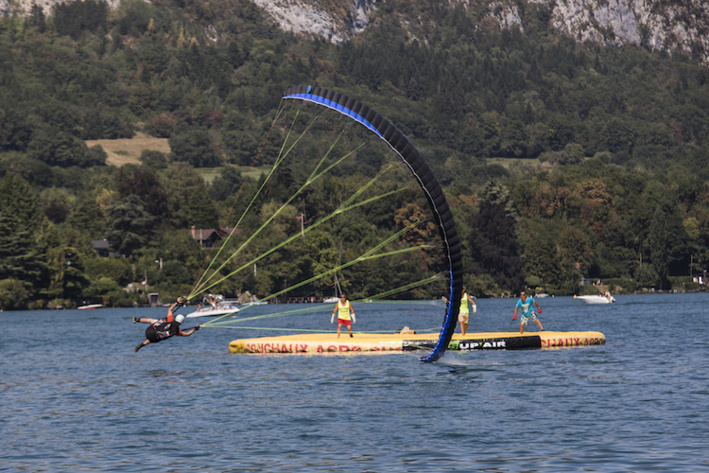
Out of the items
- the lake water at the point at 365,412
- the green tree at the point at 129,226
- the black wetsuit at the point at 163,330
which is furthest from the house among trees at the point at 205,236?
the black wetsuit at the point at 163,330

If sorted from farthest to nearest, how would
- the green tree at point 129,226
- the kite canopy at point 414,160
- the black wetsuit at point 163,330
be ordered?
the green tree at point 129,226, the black wetsuit at point 163,330, the kite canopy at point 414,160

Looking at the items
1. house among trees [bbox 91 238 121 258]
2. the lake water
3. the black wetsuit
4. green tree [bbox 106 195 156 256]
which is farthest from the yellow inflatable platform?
house among trees [bbox 91 238 121 258]

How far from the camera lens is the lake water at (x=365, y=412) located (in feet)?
62.4

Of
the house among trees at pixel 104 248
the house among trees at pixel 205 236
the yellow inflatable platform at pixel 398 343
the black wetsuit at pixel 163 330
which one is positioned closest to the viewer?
the black wetsuit at pixel 163 330

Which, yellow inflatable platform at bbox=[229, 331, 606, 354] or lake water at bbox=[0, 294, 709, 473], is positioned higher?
yellow inflatable platform at bbox=[229, 331, 606, 354]

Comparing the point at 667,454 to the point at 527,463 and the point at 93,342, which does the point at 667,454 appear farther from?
the point at 93,342

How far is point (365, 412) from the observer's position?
2464 cm

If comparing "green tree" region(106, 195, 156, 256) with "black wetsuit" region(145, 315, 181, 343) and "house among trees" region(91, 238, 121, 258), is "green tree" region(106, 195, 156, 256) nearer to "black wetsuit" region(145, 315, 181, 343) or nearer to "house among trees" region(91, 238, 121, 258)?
"house among trees" region(91, 238, 121, 258)

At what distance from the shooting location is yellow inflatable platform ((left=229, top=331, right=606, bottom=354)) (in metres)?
37.1

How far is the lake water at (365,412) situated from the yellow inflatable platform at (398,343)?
19.2 inches

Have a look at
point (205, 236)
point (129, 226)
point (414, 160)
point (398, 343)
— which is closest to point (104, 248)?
point (129, 226)

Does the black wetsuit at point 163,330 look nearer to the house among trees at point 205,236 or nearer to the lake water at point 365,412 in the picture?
the lake water at point 365,412

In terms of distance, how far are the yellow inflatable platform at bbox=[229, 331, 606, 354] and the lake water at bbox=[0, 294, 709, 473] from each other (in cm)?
49

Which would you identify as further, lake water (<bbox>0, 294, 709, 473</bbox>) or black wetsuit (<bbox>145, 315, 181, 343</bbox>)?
black wetsuit (<bbox>145, 315, 181, 343</bbox>)
